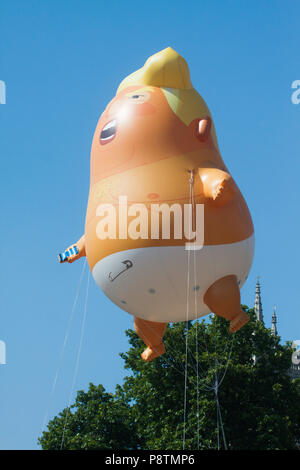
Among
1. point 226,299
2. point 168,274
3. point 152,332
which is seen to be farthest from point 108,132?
point 152,332

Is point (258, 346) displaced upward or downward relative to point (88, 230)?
upward

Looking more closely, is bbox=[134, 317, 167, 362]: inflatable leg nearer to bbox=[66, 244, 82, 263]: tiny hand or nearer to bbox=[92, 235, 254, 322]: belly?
bbox=[92, 235, 254, 322]: belly

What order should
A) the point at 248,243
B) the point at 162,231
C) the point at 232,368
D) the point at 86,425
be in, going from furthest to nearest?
the point at 86,425, the point at 232,368, the point at 248,243, the point at 162,231

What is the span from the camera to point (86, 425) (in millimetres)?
35000

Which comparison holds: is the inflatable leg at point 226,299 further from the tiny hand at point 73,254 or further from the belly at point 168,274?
the tiny hand at point 73,254

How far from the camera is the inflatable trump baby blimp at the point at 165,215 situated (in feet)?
55.8

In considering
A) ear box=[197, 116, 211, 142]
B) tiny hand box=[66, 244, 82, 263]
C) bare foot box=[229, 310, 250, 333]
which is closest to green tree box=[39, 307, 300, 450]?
tiny hand box=[66, 244, 82, 263]

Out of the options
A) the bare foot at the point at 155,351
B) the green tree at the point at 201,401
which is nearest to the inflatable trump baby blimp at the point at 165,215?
the bare foot at the point at 155,351

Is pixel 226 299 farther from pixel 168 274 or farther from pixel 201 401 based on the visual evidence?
pixel 201 401

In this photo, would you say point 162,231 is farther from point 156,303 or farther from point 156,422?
point 156,422

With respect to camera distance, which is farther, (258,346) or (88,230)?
(258,346)

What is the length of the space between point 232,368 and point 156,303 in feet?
53.1
